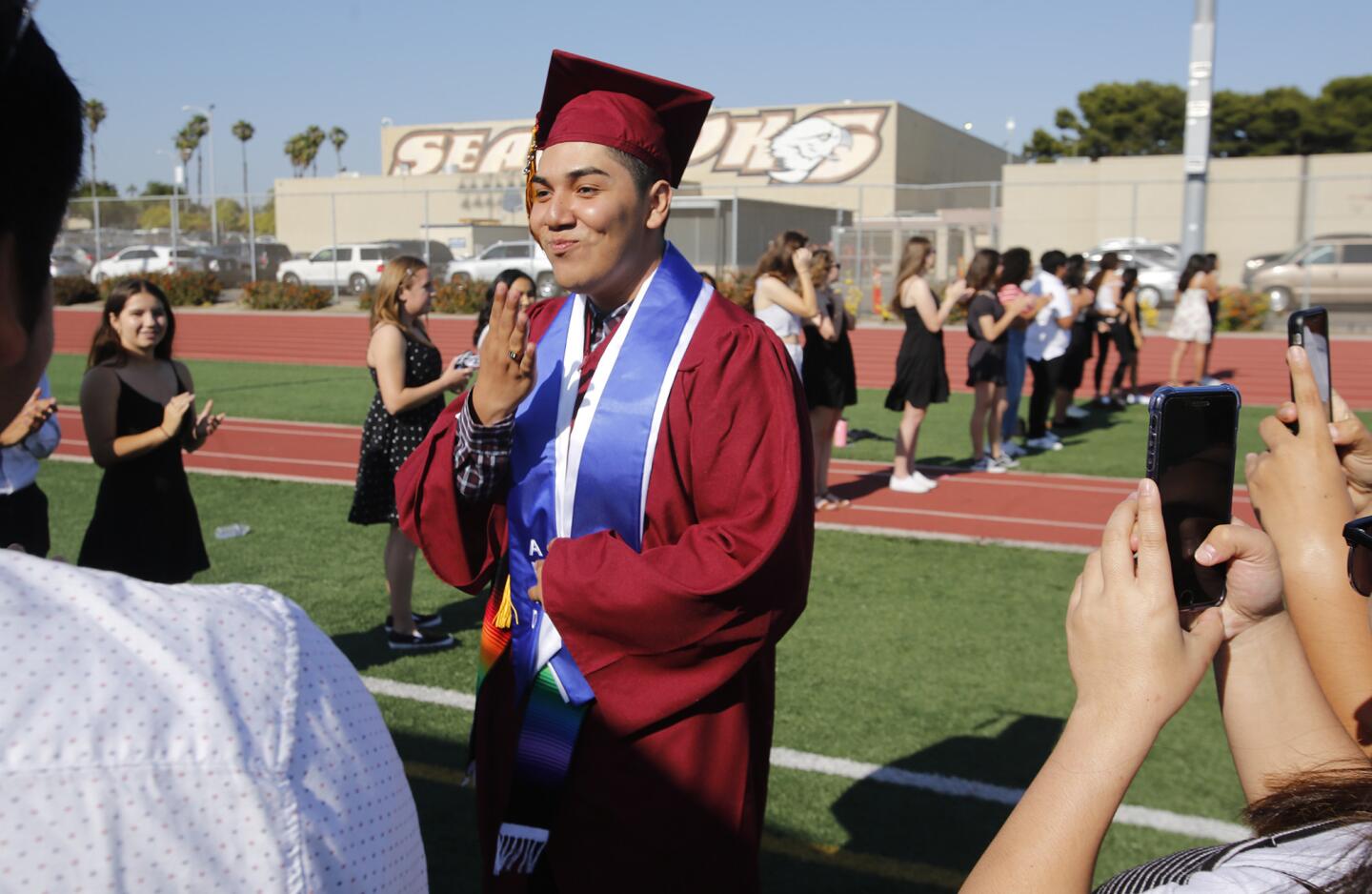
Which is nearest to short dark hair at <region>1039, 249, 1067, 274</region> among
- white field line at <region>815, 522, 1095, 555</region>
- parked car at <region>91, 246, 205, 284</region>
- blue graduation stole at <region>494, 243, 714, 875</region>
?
white field line at <region>815, 522, 1095, 555</region>

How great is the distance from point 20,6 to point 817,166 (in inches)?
1873

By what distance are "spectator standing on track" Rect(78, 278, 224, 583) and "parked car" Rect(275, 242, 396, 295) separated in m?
26.6

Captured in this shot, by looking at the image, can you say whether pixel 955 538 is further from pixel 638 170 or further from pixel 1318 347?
pixel 1318 347

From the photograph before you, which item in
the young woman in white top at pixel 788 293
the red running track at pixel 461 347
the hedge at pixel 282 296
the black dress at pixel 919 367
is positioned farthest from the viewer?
the hedge at pixel 282 296

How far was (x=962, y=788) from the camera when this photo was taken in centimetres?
401

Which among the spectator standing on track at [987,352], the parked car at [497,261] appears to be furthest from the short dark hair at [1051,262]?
the parked car at [497,261]

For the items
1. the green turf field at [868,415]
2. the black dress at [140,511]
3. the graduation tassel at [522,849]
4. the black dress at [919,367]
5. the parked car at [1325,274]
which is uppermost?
the parked car at [1325,274]

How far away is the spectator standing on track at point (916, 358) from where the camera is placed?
347 inches

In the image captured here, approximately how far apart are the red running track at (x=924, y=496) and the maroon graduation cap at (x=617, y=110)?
216 inches

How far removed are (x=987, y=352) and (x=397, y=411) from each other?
6.00 meters

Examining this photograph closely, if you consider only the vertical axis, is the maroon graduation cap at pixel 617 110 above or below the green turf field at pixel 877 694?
above

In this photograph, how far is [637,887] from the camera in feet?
7.13

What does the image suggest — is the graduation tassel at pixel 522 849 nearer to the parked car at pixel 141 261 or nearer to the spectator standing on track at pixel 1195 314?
the spectator standing on track at pixel 1195 314

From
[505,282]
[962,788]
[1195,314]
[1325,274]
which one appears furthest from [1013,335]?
[1325,274]
